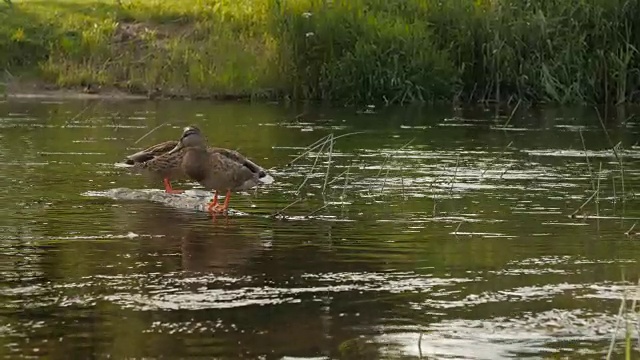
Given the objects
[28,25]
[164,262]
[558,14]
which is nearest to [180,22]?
[28,25]

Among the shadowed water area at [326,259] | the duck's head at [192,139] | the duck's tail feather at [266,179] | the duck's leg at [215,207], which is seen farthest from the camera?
the duck's tail feather at [266,179]

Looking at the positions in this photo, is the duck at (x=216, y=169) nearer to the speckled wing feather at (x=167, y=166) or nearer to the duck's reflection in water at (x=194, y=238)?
the duck's reflection in water at (x=194, y=238)

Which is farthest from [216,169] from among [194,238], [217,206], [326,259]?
[326,259]

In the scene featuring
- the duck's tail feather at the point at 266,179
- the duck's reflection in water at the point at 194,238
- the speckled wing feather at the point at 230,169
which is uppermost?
the speckled wing feather at the point at 230,169

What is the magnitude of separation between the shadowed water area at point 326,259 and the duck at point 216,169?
239mm

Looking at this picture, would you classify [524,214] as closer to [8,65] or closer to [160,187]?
[160,187]

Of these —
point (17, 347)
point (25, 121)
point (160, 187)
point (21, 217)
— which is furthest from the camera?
point (25, 121)

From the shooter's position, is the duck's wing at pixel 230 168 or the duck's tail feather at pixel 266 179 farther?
the duck's tail feather at pixel 266 179

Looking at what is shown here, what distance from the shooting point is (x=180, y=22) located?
3734 cm

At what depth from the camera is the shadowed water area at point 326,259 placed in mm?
7816

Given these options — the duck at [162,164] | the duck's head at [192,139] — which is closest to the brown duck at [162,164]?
the duck at [162,164]

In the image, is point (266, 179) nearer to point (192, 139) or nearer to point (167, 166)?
point (167, 166)

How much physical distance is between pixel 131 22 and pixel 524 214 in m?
25.6

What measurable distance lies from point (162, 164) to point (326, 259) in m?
4.56
